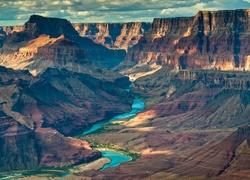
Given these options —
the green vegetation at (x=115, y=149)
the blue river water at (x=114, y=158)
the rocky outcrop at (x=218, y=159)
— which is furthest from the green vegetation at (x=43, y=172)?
the rocky outcrop at (x=218, y=159)

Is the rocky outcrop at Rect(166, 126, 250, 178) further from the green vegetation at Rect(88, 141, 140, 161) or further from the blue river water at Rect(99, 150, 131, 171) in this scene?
the green vegetation at Rect(88, 141, 140, 161)

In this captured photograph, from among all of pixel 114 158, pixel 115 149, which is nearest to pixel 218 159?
pixel 114 158

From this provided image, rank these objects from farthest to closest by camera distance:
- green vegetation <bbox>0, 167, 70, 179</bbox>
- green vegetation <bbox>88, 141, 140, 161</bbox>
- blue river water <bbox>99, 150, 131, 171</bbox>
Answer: green vegetation <bbox>88, 141, 140, 161</bbox>
blue river water <bbox>99, 150, 131, 171</bbox>
green vegetation <bbox>0, 167, 70, 179</bbox>

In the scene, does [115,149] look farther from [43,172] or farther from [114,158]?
[43,172]

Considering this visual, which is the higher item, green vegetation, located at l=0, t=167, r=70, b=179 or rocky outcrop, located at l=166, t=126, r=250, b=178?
rocky outcrop, located at l=166, t=126, r=250, b=178

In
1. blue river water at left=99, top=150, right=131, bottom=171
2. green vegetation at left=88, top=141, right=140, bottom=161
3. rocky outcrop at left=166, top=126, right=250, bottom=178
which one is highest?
rocky outcrop at left=166, top=126, right=250, bottom=178

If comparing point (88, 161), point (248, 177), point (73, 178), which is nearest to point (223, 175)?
point (248, 177)

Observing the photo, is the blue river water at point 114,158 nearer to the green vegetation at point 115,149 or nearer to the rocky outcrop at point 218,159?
the green vegetation at point 115,149

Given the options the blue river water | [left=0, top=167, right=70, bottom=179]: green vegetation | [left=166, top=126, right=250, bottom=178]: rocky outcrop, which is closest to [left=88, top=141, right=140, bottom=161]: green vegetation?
the blue river water

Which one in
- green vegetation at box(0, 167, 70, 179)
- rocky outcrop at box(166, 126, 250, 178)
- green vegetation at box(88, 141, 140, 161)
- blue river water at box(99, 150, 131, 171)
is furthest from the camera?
green vegetation at box(88, 141, 140, 161)

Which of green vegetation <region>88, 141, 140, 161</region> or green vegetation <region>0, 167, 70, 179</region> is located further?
green vegetation <region>88, 141, 140, 161</region>

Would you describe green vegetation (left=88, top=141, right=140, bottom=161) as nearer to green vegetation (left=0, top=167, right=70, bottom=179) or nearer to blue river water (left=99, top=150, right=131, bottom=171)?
blue river water (left=99, top=150, right=131, bottom=171)
